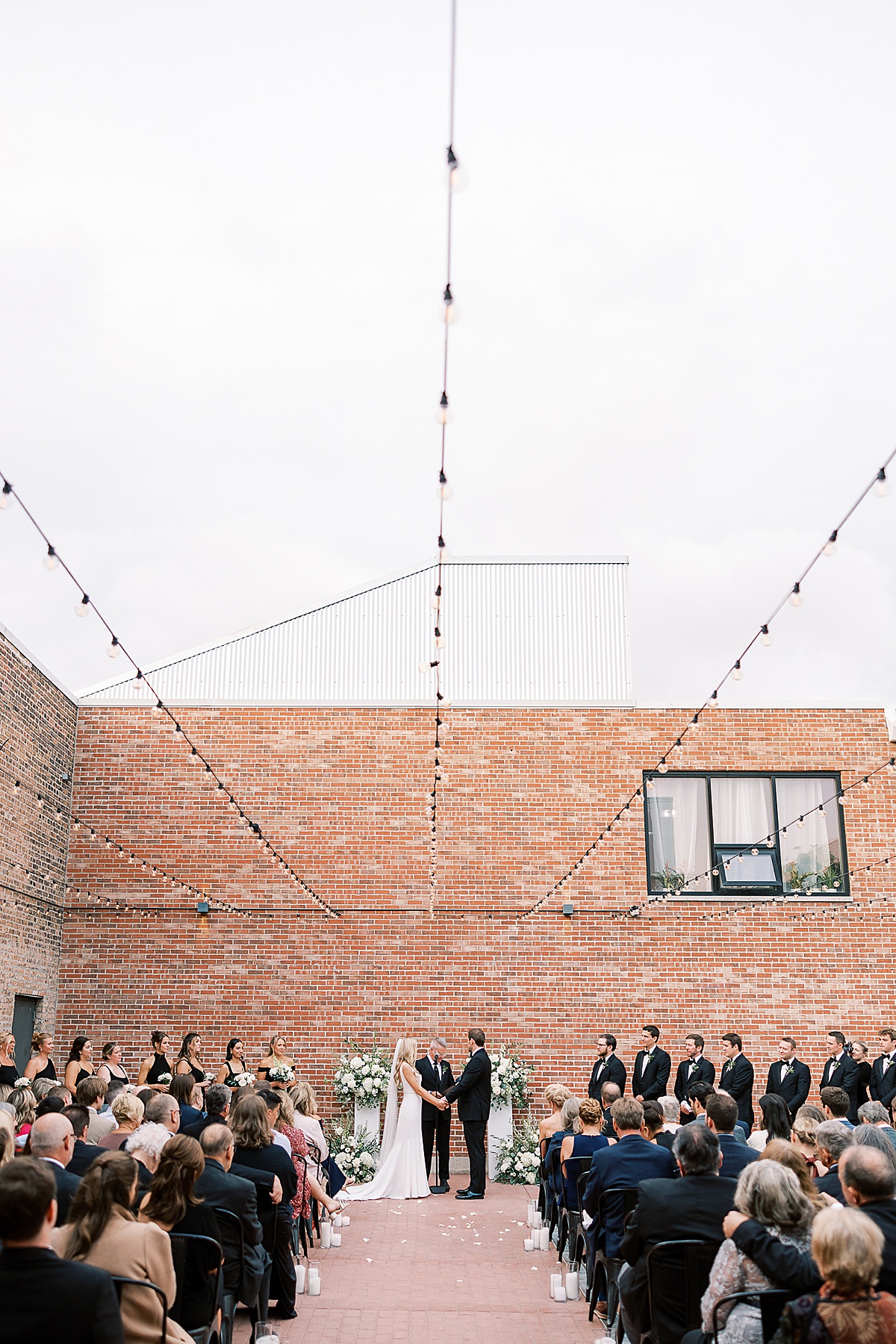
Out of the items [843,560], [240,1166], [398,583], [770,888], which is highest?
[843,560]

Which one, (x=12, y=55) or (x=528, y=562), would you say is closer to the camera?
(x=12, y=55)

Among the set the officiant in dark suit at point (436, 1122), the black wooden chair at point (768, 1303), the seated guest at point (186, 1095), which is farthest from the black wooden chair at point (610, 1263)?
the officiant in dark suit at point (436, 1122)

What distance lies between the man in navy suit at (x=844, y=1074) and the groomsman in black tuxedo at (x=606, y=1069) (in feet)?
7.14

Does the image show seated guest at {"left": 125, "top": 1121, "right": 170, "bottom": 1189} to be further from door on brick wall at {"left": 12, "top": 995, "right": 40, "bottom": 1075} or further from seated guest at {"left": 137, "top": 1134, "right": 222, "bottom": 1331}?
door on brick wall at {"left": 12, "top": 995, "right": 40, "bottom": 1075}

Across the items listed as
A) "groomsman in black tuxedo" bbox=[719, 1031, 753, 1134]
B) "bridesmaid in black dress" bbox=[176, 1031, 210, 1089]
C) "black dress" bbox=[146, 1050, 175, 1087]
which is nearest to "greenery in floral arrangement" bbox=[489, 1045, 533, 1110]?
"groomsman in black tuxedo" bbox=[719, 1031, 753, 1134]

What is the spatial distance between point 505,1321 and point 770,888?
8.62m

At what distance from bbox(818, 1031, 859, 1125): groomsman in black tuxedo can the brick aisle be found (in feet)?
12.2

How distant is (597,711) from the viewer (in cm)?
1416

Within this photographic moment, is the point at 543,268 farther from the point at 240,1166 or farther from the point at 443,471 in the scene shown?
the point at 240,1166

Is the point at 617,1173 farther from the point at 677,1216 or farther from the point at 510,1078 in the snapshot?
the point at 510,1078

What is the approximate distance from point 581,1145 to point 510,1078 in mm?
5604

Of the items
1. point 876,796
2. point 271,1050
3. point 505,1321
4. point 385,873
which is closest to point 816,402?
point 876,796

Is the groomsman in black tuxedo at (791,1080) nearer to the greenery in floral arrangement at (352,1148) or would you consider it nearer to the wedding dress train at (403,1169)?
the wedding dress train at (403,1169)

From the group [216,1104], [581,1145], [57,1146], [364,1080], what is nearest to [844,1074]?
[581,1145]
